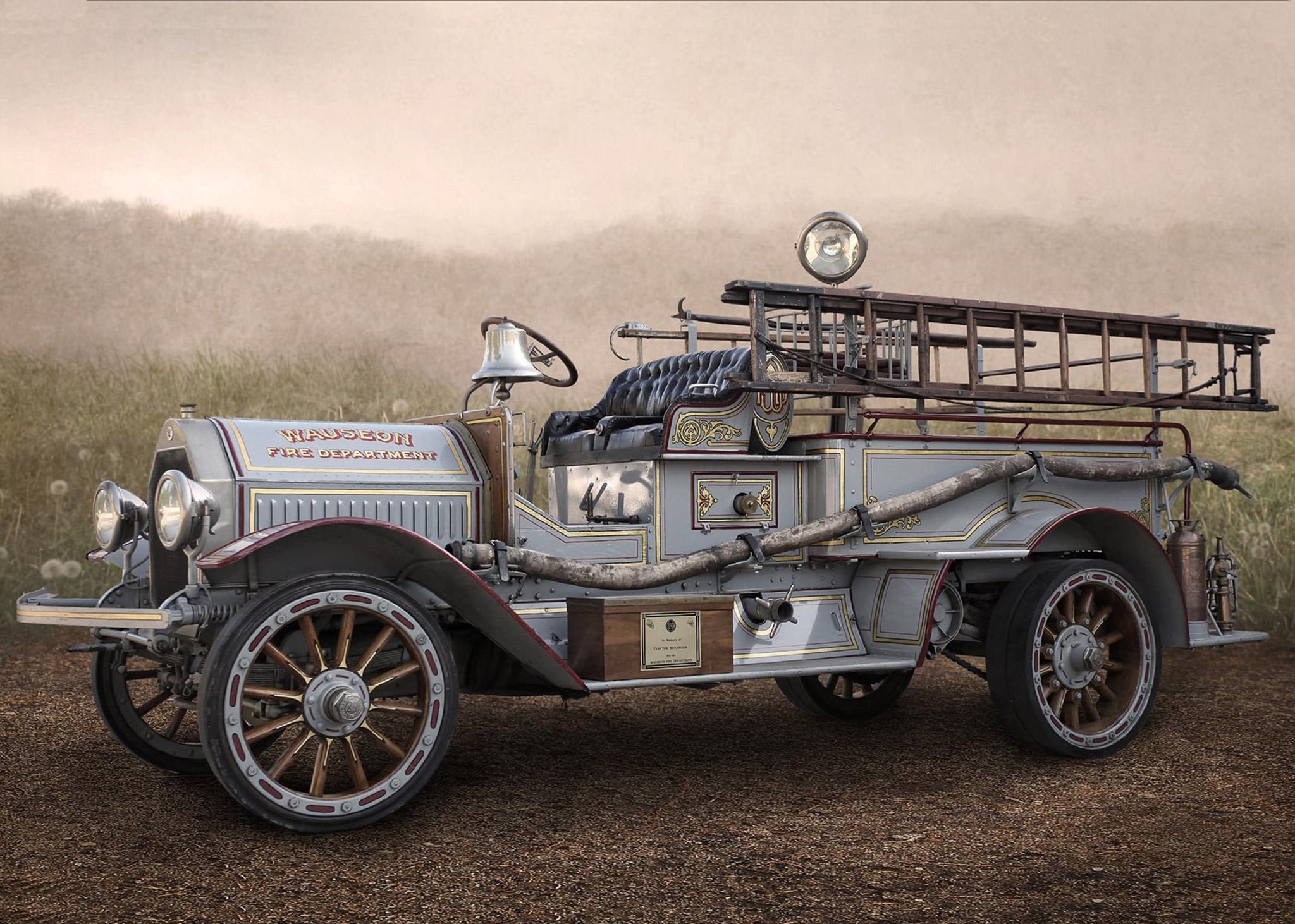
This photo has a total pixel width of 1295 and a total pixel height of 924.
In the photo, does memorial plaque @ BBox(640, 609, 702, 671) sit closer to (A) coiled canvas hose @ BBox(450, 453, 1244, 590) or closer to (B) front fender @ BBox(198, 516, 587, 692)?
(A) coiled canvas hose @ BBox(450, 453, 1244, 590)

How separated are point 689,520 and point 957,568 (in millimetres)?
1415

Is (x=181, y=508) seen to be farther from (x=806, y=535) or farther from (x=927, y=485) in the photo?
(x=927, y=485)

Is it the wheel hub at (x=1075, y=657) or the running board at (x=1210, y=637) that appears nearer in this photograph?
the wheel hub at (x=1075, y=657)

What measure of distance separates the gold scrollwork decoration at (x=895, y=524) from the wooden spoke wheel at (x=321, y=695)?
2.19 m

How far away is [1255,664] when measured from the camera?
896 cm

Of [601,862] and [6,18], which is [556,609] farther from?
[6,18]

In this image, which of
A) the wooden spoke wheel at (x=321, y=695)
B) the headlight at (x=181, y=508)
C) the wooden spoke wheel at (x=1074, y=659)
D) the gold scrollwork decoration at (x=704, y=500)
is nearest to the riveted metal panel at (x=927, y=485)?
the wooden spoke wheel at (x=1074, y=659)

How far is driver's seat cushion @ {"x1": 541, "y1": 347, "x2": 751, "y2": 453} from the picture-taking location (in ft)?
21.4

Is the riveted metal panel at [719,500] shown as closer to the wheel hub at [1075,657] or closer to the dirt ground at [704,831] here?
the dirt ground at [704,831]

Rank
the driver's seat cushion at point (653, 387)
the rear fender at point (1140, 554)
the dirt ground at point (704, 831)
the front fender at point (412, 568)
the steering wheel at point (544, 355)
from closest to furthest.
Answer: the dirt ground at point (704, 831)
the front fender at point (412, 568)
the steering wheel at point (544, 355)
the rear fender at point (1140, 554)
the driver's seat cushion at point (653, 387)

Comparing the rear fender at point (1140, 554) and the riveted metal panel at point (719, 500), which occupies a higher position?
the riveted metal panel at point (719, 500)

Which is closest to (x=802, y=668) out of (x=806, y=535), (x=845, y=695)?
(x=806, y=535)

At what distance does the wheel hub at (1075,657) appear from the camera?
5.93 metres

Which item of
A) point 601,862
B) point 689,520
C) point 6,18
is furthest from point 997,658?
point 6,18
